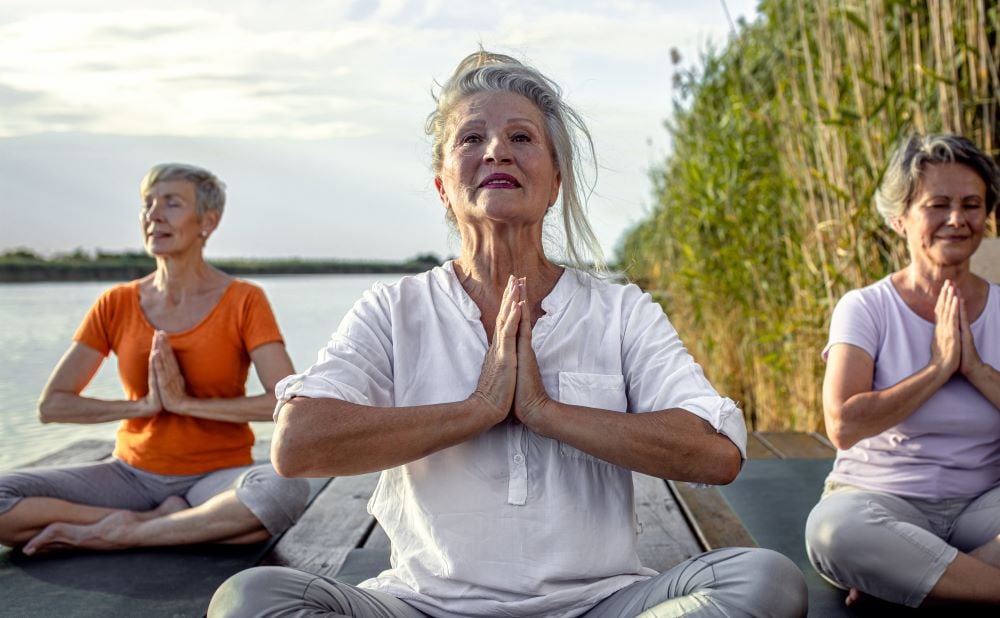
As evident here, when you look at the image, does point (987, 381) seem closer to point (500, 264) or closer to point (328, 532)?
point (500, 264)

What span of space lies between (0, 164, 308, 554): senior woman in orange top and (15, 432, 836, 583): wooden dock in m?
0.11

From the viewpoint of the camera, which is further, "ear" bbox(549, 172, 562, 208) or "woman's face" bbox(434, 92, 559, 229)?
"ear" bbox(549, 172, 562, 208)

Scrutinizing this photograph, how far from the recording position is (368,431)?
3.97 ft

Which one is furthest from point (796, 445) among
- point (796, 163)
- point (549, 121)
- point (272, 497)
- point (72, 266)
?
point (72, 266)

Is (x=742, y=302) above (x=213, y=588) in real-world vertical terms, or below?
above

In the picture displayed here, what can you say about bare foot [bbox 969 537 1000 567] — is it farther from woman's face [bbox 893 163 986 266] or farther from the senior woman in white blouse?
the senior woman in white blouse

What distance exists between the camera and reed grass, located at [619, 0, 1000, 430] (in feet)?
9.83

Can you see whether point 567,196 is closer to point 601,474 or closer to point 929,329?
point 601,474

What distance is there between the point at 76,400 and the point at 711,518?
5.64 ft

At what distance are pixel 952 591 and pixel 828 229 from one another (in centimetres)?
189

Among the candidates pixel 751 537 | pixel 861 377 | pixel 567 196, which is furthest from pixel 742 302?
pixel 567 196

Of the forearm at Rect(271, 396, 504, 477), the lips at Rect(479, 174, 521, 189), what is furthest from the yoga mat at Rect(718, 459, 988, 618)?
the lips at Rect(479, 174, 521, 189)

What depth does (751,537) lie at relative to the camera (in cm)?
222

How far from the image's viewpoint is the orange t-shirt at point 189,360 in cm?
Answer: 223
